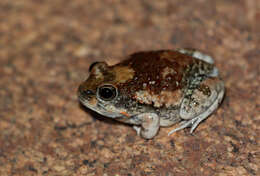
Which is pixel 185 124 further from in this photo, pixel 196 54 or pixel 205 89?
pixel 196 54

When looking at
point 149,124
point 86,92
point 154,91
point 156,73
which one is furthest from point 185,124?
point 86,92

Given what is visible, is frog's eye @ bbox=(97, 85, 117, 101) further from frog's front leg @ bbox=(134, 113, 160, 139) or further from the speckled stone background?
the speckled stone background

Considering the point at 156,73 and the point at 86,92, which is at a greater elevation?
the point at 156,73

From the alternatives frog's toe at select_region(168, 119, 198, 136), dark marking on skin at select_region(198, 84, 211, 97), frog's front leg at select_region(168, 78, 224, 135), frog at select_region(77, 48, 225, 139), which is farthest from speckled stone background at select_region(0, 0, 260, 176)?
dark marking on skin at select_region(198, 84, 211, 97)

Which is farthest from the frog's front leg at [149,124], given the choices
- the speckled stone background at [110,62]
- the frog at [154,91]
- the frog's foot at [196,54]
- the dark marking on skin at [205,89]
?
the frog's foot at [196,54]

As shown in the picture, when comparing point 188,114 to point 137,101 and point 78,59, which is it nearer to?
point 137,101

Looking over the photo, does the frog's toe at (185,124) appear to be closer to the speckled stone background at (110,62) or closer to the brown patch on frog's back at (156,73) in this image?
the speckled stone background at (110,62)

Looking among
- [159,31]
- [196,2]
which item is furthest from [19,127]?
[196,2]
